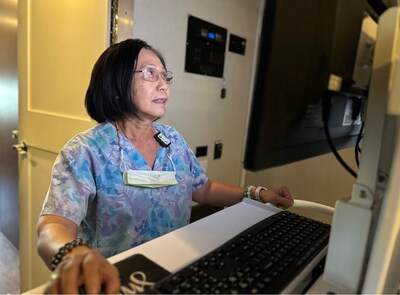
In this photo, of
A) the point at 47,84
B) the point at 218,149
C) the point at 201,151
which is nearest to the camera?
the point at 47,84

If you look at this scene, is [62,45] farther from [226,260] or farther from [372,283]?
[372,283]

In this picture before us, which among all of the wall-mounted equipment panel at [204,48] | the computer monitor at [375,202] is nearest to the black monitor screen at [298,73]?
the computer monitor at [375,202]

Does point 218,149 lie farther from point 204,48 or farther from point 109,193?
point 109,193

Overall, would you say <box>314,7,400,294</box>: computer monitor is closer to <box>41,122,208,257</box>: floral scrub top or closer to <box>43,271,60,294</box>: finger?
<box>43,271,60,294</box>: finger

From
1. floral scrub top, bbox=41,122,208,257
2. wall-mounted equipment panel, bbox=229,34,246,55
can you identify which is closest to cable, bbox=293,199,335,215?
floral scrub top, bbox=41,122,208,257

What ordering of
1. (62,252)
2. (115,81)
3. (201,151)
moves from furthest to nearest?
(201,151) → (115,81) → (62,252)

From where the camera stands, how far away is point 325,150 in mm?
590

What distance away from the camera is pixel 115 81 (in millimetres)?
1022

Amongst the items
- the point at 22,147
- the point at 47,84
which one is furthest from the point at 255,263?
the point at 22,147

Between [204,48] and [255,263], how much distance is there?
135 centimetres

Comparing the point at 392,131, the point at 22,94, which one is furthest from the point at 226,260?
the point at 22,94

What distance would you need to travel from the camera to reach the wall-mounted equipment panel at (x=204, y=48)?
63.0 inches

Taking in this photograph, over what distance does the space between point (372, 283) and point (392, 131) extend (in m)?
0.25

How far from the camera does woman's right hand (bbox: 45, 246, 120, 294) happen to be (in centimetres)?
45
